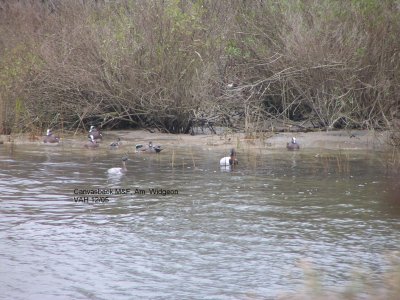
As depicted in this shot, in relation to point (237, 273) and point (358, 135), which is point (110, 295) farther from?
point (358, 135)

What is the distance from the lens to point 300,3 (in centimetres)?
1925

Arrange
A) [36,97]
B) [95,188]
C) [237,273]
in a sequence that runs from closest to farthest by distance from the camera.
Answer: [237,273] < [95,188] < [36,97]

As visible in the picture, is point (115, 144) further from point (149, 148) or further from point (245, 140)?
point (245, 140)

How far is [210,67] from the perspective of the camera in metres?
20.0

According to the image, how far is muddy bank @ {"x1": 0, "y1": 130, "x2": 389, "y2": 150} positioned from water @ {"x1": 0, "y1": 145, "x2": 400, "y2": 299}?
2577mm

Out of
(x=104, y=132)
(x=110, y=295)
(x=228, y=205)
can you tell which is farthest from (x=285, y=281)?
(x=104, y=132)

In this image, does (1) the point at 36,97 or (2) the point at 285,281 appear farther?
(1) the point at 36,97

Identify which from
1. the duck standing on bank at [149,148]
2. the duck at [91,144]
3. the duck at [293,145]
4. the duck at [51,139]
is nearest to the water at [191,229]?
the duck standing on bank at [149,148]

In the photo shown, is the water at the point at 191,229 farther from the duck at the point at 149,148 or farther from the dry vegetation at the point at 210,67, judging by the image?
the dry vegetation at the point at 210,67

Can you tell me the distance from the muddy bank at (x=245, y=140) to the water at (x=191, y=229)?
2577 mm

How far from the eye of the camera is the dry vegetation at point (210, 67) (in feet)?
61.3

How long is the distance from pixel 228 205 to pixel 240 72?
9.11m

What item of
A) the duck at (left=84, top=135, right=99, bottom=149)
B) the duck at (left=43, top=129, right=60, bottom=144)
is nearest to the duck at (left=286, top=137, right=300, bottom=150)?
the duck at (left=84, top=135, right=99, bottom=149)

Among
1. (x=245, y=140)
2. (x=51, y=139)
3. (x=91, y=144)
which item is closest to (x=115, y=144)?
(x=91, y=144)
